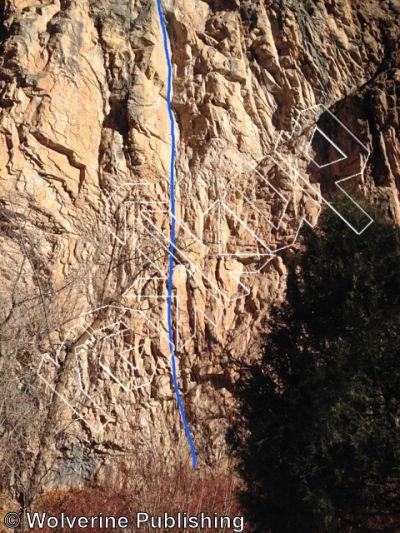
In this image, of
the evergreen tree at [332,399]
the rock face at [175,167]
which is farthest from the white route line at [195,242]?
the evergreen tree at [332,399]

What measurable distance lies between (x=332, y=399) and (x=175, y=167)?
627 centimetres

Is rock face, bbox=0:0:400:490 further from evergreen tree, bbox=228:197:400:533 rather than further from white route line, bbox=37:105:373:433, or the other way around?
evergreen tree, bbox=228:197:400:533

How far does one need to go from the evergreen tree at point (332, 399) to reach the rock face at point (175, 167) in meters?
2.36

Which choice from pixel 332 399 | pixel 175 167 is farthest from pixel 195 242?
pixel 332 399

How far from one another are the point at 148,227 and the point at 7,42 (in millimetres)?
5073

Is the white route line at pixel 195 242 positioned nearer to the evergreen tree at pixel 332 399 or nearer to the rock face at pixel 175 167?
the rock face at pixel 175 167

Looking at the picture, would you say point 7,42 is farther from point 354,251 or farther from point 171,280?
point 354,251

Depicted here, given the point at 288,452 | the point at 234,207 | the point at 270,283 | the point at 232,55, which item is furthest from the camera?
the point at 232,55

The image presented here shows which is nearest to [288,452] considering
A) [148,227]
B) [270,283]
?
[270,283]

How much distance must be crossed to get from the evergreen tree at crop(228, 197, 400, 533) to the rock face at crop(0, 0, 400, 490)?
2.36 meters

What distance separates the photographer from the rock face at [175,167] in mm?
7875

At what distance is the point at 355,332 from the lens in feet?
16.6

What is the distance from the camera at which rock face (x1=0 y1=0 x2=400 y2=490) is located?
7.88 metres

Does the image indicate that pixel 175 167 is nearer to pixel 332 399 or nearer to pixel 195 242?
pixel 195 242
